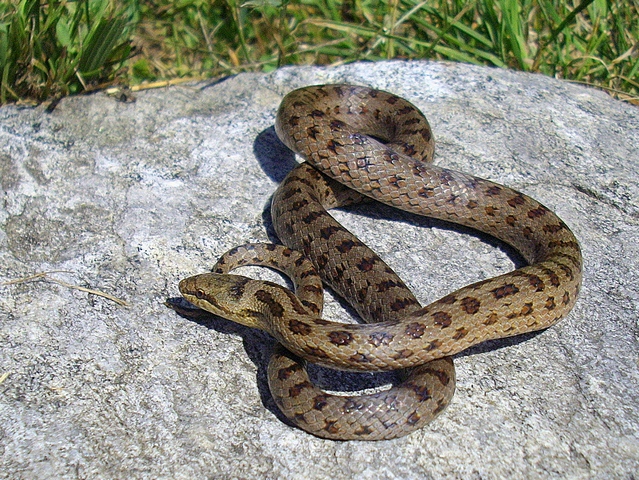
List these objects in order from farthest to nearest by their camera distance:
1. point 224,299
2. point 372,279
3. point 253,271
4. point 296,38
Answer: point 296,38 < point 253,271 < point 372,279 < point 224,299

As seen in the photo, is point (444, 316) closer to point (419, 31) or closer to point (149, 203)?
point (149, 203)

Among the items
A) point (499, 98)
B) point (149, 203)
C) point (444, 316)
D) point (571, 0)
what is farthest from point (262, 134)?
point (571, 0)

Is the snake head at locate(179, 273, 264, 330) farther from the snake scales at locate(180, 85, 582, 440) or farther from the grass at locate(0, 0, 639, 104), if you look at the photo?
the grass at locate(0, 0, 639, 104)

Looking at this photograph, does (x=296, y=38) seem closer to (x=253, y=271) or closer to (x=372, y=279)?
(x=253, y=271)

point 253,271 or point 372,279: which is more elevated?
point 372,279

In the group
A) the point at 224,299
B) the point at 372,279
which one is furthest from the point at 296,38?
the point at 224,299

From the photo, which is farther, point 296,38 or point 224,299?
point 296,38

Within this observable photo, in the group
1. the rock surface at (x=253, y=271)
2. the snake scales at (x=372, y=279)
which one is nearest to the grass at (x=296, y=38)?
the rock surface at (x=253, y=271)
